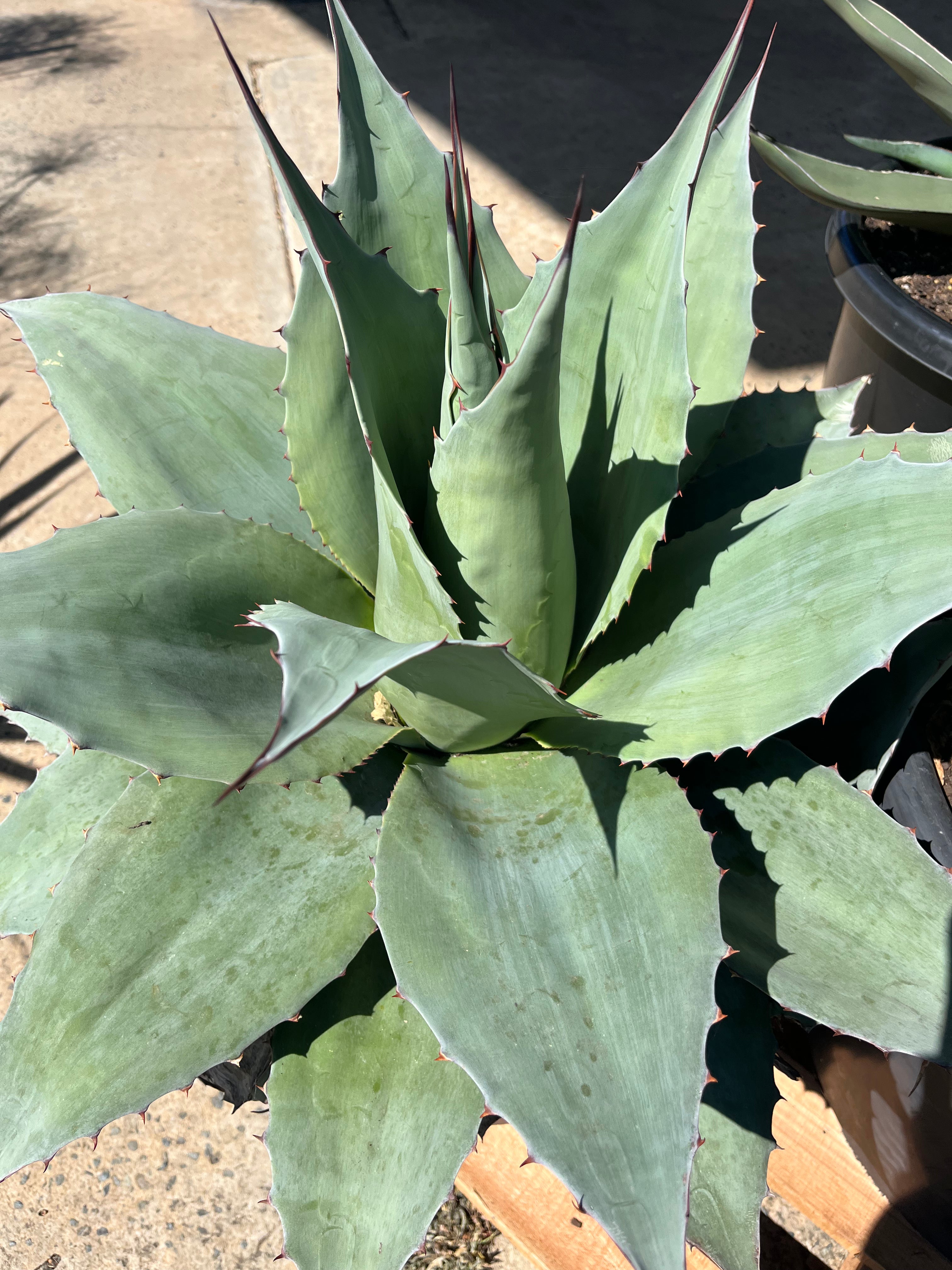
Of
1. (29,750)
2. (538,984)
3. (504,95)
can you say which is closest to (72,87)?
(504,95)

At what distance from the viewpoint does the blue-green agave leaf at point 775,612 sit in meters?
0.70

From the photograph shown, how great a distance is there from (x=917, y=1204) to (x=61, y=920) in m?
0.96

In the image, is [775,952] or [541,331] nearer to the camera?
[541,331]

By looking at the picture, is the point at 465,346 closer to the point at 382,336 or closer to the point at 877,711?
the point at 382,336

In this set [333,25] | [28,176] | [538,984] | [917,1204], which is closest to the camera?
[538,984]

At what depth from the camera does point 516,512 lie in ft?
2.47

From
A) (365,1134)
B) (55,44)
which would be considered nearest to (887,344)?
(365,1134)

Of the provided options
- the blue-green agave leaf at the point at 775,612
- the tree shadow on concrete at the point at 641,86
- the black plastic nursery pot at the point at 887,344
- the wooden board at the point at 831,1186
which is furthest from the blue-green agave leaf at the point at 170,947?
the tree shadow on concrete at the point at 641,86

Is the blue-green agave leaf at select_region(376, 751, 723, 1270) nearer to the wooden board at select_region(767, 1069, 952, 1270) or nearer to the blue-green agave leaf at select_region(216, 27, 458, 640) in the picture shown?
the blue-green agave leaf at select_region(216, 27, 458, 640)

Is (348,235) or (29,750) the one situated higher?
(348,235)

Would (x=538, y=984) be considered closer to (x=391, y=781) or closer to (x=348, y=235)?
(x=391, y=781)

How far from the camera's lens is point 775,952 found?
78 centimetres

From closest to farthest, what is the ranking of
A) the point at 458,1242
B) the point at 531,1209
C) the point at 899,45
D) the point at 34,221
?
the point at 531,1209 → the point at 458,1242 → the point at 899,45 → the point at 34,221

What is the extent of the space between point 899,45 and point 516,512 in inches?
51.9
